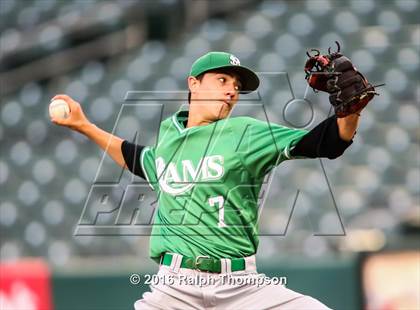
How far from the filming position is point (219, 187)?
3.54 meters

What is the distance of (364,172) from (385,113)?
2.50 feet

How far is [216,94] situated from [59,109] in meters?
0.76

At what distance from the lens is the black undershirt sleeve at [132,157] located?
4.02 metres

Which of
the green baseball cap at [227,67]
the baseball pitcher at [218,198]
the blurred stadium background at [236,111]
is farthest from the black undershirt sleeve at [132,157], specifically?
the blurred stadium background at [236,111]

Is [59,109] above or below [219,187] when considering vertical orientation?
above

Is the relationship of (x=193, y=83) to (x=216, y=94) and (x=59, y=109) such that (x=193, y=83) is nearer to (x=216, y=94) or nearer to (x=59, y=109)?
(x=216, y=94)

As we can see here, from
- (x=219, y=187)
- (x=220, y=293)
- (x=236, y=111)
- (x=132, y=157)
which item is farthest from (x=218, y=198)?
(x=236, y=111)

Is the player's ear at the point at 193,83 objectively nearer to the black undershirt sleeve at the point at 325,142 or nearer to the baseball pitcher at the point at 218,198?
the baseball pitcher at the point at 218,198

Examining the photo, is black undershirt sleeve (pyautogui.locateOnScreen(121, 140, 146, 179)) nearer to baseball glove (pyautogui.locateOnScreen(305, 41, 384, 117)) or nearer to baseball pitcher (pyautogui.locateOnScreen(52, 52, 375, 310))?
baseball pitcher (pyautogui.locateOnScreen(52, 52, 375, 310))

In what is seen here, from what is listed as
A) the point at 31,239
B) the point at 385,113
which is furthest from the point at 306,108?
the point at 31,239

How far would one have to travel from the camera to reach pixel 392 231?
7.30m

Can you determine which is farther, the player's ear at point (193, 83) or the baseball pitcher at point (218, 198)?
the player's ear at point (193, 83)

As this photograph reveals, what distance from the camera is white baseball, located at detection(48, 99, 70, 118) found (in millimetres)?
4004

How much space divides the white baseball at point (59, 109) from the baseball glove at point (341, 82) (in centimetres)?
122
